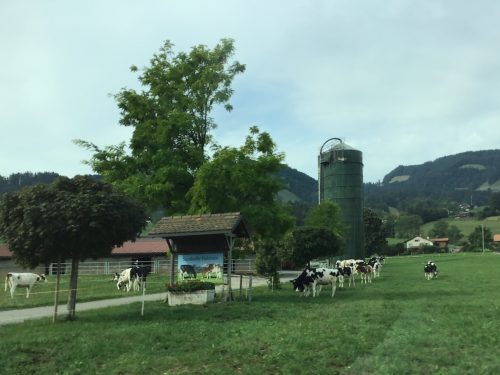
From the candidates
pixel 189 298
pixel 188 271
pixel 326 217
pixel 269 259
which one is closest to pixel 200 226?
pixel 188 271

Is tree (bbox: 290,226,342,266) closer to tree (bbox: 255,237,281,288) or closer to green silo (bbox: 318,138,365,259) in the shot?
tree (bbox: 255,237,281,288)

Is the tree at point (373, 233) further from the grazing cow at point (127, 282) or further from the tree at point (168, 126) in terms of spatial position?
the tree at point (168, 126)

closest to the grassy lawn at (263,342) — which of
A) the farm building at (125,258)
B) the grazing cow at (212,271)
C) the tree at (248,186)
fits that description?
the grazing cow at (212,271)

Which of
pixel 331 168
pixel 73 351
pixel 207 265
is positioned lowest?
pixel 73 351

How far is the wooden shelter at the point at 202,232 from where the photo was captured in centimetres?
2261

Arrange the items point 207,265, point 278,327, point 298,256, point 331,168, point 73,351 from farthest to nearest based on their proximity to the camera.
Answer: point 331,168
point 298,256
point 207,265
point 278,327
point 73,351

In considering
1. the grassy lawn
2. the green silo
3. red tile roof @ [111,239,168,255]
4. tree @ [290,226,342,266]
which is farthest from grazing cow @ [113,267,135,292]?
the green silo

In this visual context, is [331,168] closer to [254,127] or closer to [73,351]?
[254,127]

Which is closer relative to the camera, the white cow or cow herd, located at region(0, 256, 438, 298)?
cow herd, located at region(0, 256, 438, 298)

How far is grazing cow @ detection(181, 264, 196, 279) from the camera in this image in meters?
23.3

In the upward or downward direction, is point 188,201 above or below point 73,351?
above

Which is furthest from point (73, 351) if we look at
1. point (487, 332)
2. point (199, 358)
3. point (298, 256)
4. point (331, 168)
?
point (331, 168)

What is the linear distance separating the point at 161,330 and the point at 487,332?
8.06 meters

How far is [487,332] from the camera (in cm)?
1367
